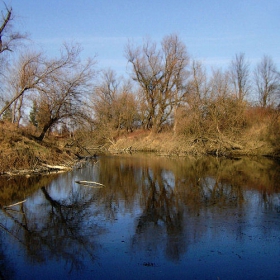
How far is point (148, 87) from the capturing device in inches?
1569

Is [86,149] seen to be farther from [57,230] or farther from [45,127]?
[57,230]

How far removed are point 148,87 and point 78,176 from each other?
26.7 metres

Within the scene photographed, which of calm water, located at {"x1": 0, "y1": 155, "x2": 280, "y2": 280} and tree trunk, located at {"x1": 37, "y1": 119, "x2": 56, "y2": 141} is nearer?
calm water, located at {"x1": 0, "y1": 155, "x2": 280, "y2": 280}

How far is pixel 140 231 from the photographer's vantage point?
682cm

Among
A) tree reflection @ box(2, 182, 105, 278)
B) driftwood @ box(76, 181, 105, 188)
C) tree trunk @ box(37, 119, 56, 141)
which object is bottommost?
tree reflection @ box(2, 182, 105, 278)

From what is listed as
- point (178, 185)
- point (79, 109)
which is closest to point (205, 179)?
point (178, 185)

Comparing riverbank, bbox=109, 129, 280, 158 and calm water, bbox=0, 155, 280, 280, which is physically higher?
riverbank, bbox=109, 129, 280, 158

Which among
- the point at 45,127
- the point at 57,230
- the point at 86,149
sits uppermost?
the point at 45,127

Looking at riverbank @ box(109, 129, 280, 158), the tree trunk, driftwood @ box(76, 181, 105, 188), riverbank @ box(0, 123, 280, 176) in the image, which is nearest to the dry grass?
riverbank @ box(0, 123, 280, 176)

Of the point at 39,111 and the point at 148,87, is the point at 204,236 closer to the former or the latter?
the point at 39,111

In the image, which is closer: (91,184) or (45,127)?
(91,184)

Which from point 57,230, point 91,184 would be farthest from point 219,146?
point 57,230

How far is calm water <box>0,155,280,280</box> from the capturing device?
510cm

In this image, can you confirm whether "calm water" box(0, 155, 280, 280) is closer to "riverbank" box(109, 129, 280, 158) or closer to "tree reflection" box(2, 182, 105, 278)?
"tree reflection" box(2, 182, 105, 278)
